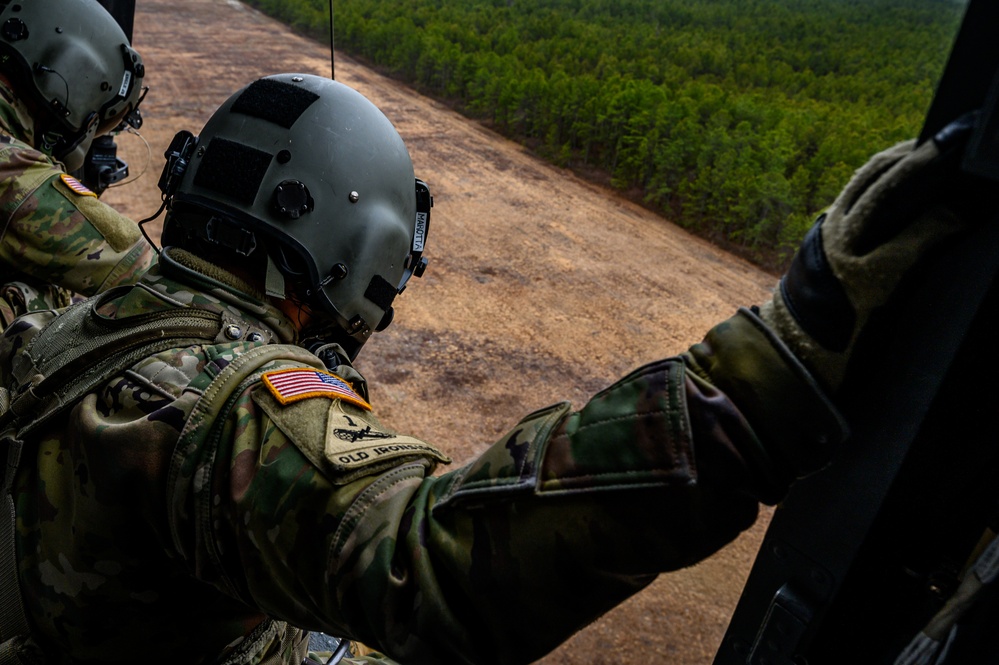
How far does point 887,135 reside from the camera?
28.2ft

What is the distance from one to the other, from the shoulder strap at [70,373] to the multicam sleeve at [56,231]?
1.63 metres

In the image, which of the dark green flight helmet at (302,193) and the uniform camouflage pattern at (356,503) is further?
the dark green flight helmet at (302,193)

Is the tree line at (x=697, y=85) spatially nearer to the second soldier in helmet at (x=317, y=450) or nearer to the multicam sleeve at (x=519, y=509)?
the second soldier in helmet at (x=317, y=450)

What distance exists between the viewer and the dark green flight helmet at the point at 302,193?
5.65 ft

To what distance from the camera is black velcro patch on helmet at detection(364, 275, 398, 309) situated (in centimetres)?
199

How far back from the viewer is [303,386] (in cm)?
136

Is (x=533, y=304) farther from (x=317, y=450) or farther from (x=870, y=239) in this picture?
(x=870, y=239)

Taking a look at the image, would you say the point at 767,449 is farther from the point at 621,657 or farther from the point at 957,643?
the point at 621,657

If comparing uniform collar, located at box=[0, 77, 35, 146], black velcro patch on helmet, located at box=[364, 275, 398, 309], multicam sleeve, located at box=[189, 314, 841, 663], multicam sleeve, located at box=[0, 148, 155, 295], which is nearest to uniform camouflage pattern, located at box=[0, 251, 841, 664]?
multicam sleeve, located at box=[189, 314, 841, 663]

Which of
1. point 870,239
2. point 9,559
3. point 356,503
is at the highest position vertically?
point 870,239

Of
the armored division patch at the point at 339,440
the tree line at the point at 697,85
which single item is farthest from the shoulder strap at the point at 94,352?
the tree line at the point at 697,85

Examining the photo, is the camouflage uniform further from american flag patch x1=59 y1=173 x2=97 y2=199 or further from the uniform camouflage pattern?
the uniform camouflage pattern

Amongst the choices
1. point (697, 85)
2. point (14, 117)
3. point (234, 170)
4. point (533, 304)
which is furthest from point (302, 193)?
point (697, 85)

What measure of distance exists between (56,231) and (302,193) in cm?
186
